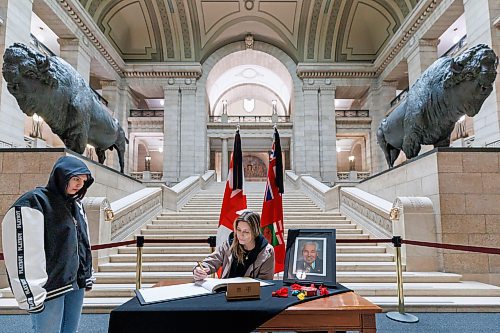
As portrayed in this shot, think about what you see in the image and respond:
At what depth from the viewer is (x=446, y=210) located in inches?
255

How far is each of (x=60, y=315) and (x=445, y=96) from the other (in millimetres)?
7141

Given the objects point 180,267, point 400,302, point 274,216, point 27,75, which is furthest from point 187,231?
point 400,302

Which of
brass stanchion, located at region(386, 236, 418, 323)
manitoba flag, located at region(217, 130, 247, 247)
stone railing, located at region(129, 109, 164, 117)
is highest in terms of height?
stone railing, located at region(129, 109, 164, 117)

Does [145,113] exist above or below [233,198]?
above

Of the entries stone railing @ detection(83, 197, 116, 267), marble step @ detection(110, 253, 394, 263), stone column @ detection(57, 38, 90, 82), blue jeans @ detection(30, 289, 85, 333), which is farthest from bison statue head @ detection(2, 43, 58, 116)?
stone column @ detection(57, 38, 90, 82)

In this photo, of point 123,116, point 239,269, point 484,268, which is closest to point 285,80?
point 123,116

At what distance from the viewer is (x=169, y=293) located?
7.23ft

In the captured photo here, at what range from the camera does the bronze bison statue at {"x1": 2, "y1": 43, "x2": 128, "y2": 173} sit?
6016 mm

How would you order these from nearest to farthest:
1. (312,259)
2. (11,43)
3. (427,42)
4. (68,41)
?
(312,259) → (11,43) → (68,41) → (427,42)

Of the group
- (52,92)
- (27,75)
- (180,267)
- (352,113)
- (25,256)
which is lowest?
(180,267)

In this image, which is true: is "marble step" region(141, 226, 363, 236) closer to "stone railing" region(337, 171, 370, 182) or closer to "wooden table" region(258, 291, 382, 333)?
"wooden table" region(258, 291, 382, 333)

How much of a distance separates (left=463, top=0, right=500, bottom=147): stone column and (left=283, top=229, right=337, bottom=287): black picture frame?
10659 millimetres

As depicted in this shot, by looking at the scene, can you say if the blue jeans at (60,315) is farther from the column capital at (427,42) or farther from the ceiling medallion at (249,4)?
the ceiling medallion at (249,4)

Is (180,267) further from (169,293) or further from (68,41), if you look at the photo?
(68,41)
